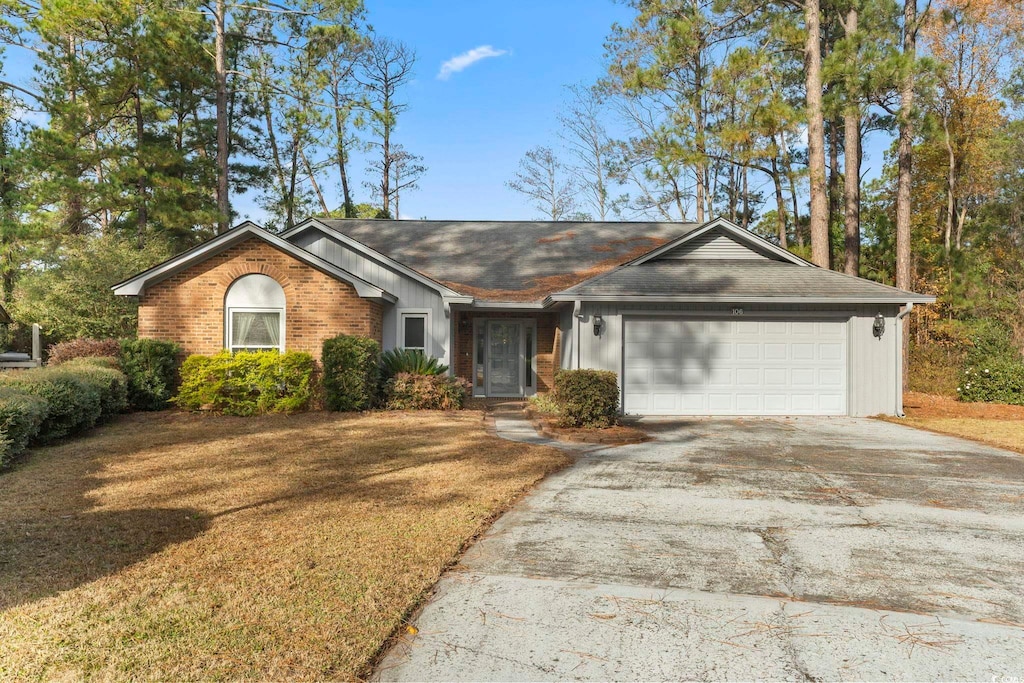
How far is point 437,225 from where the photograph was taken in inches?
855

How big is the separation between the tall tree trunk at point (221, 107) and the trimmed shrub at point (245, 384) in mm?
12243

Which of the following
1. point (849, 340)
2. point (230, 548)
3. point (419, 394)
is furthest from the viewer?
point (419, 394)

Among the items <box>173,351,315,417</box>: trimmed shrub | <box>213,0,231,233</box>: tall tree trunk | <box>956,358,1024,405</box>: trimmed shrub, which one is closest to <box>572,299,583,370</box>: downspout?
<box>173,351,315,417</box>: trimmed shrub

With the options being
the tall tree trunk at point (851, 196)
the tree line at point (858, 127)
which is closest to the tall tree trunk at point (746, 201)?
the tree line at point (858, 127)

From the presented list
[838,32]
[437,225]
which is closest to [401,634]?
[437,225]

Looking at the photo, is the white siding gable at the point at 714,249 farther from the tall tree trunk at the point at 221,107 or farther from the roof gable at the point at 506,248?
the tall tree trunk at the point at 221,107

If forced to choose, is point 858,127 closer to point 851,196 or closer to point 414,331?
point 851,196

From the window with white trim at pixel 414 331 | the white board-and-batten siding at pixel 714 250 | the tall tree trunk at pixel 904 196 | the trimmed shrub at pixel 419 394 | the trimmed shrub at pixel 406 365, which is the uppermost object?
the tall tree trunk at pixel 904 196

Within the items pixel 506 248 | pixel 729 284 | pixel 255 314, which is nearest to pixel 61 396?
pixel 255 314

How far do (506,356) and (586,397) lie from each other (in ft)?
22.9

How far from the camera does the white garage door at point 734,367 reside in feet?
44.2

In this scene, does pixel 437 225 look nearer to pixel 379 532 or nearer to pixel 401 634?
pixel 379 532

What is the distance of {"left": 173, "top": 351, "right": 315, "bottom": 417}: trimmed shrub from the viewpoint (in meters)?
12.8

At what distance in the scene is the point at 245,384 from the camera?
1282cm
